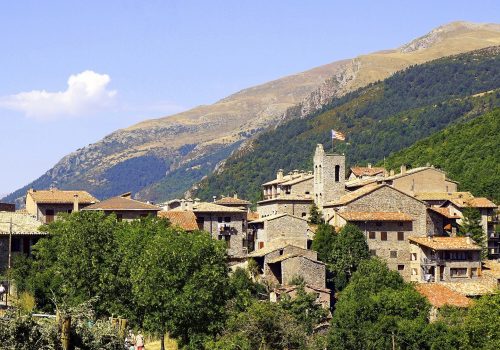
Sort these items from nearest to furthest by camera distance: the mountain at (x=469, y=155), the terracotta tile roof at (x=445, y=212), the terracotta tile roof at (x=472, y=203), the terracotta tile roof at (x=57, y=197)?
the terracotta tile roof at (x=57, y=197) < the terracotta tile roof at (x=445, y=212) < the terracotta tile roof at (x=472, y=203) < the mountain at (x=469, y=155)

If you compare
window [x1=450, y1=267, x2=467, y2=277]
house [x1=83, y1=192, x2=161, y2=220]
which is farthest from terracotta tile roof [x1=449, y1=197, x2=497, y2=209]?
house [x1=83, y1=192, x2=161, y2=220]

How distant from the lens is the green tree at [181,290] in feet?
173

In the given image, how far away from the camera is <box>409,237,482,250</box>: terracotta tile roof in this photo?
80812 mm

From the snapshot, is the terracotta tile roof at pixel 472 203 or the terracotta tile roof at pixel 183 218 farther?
the terracotta tile roof at pixel 472 203

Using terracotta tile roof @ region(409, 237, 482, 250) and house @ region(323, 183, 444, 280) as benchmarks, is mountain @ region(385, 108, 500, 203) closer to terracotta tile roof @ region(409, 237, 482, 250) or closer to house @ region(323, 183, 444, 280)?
house @ region(323, 183, 444, 280)

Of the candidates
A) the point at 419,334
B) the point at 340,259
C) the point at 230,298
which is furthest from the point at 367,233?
A: the point at 230,298

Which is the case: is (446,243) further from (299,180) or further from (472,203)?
(299,180)

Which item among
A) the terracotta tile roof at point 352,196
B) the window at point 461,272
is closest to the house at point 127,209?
the terracotta tile roof at point 352,196

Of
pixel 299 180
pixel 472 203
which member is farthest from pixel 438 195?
pixel 299 180

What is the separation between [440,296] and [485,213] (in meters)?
26.4

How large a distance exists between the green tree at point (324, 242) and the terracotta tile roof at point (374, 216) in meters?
2.85

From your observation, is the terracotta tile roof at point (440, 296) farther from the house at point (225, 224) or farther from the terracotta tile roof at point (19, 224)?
the terracotta tile roof at point (19, 224)

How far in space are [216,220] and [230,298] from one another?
32.0 meters

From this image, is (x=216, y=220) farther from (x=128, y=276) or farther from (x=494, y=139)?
(x=494, y=139)
